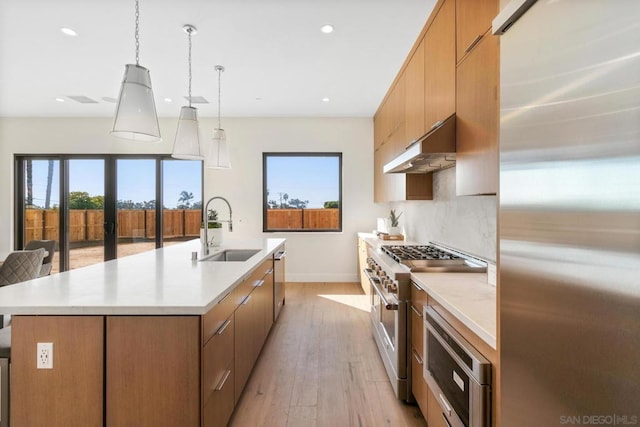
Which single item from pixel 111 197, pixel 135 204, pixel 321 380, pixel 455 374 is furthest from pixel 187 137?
pixel 111 197

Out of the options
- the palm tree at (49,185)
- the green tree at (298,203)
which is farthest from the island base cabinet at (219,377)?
the palm tree at (49,185)

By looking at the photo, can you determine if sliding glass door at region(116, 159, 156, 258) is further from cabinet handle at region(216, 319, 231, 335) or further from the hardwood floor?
cabinet handle at region(216, 319, 231, 335)

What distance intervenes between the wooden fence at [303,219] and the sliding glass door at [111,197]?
1.40 metres

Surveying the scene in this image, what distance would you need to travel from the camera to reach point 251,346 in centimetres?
217

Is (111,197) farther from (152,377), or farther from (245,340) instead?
(152,377)

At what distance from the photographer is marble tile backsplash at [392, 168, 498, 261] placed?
2.06m

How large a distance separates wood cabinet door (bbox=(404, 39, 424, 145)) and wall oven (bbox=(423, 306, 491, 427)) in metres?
1.73

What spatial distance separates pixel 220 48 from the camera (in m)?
3.02

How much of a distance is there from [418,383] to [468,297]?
781 millimetres

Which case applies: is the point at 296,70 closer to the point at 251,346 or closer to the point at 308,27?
the point at 308,27

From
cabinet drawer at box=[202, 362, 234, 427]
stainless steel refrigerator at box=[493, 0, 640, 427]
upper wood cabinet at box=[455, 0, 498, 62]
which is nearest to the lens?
stainless steel refrigerator at box=[493, 0, 640, 427]

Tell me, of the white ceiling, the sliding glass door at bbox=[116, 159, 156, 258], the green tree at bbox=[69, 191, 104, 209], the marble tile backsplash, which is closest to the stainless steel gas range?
the marble tile backsplash

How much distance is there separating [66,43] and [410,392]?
A: 4.40 m

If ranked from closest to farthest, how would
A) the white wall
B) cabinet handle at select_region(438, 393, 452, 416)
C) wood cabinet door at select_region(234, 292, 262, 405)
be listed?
1. cabinet handle at select_region(438, 393, 452, 416)
2. wood cabinet door at select_region(234, 292, 262, 405)
3. the white wall
